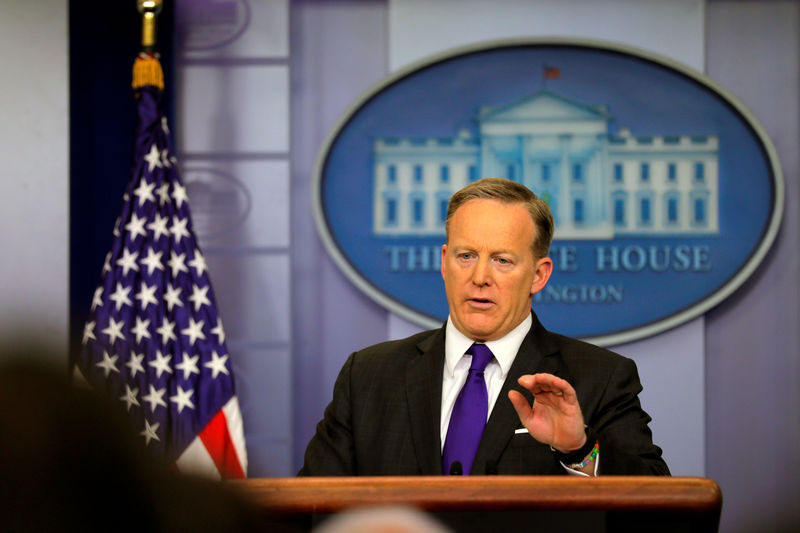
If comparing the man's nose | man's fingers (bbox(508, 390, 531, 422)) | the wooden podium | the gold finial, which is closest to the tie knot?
the man's nose

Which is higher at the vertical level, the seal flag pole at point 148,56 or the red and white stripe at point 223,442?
the seal flag pole at point 148,56

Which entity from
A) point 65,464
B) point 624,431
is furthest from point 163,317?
point 65,464

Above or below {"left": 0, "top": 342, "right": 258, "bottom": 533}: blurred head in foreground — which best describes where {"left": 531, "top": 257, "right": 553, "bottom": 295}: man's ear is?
above

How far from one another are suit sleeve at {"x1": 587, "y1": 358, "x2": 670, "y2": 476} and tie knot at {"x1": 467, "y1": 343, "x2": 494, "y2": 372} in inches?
10.6

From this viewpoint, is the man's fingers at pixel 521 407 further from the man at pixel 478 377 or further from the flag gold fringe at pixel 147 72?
the flag gold fringe at pixel 147 72

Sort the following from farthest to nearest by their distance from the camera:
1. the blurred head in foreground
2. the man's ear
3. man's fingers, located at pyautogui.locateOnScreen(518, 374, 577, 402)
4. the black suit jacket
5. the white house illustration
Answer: the white house illustration
the man's ear
the black suit jacket
man's fingers, located at pyautogui.locateOnScreen(518, 374, 577, 402)
the blurred head in foreground

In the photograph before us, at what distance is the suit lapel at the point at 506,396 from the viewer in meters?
1.81

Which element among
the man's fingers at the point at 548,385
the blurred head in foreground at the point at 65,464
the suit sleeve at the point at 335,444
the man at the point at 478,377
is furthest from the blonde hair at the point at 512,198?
→ the blurred head in foreground at the point at 65,464

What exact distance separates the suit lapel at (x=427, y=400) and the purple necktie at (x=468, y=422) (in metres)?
0.03

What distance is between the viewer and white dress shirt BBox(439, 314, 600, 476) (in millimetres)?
1931

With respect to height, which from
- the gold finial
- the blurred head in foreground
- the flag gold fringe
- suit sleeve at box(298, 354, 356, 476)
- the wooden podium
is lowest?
suit sleeve at box(298, 354, 356, 476)

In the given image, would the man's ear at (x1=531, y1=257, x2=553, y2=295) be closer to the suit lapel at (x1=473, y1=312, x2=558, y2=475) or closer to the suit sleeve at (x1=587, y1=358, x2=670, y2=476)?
the suit lapel at (x1=473, y1=312, x2=558, y2=475)

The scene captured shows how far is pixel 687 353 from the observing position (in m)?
3.26

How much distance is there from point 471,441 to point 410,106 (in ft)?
5.81
